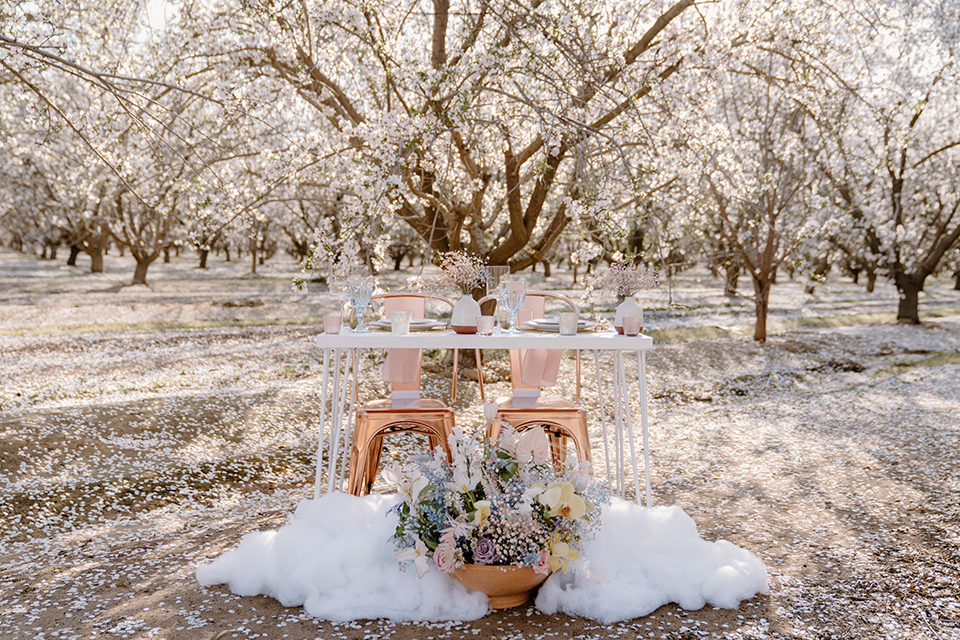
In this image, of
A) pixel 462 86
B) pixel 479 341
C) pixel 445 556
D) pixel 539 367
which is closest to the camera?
pixel 445 556

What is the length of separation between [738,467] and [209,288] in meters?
20.8

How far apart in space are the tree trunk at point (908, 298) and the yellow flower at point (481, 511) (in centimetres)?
1452

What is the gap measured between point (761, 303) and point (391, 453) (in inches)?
328

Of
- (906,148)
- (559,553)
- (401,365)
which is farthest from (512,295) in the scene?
(906,148)

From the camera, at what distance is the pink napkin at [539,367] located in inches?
165

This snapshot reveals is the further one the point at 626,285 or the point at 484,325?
the point at 626,285

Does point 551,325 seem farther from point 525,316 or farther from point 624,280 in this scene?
point 525,316

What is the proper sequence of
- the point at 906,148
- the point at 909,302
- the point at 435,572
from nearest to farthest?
the point at 435,572
the point at 906,148
the point at 909,302

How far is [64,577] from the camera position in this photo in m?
3.21

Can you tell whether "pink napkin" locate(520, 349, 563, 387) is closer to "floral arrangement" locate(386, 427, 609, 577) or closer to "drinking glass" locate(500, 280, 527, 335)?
"drinking glass" locate(500, 280, 527, 335)

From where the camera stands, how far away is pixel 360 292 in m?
3.46

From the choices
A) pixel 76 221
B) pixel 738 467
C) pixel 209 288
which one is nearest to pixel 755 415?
pixel 738 467

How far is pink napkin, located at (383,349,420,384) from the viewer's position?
4062mm

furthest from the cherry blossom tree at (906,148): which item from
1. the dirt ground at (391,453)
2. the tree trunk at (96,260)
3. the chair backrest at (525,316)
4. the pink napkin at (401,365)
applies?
the tree trunk at (96,260)
